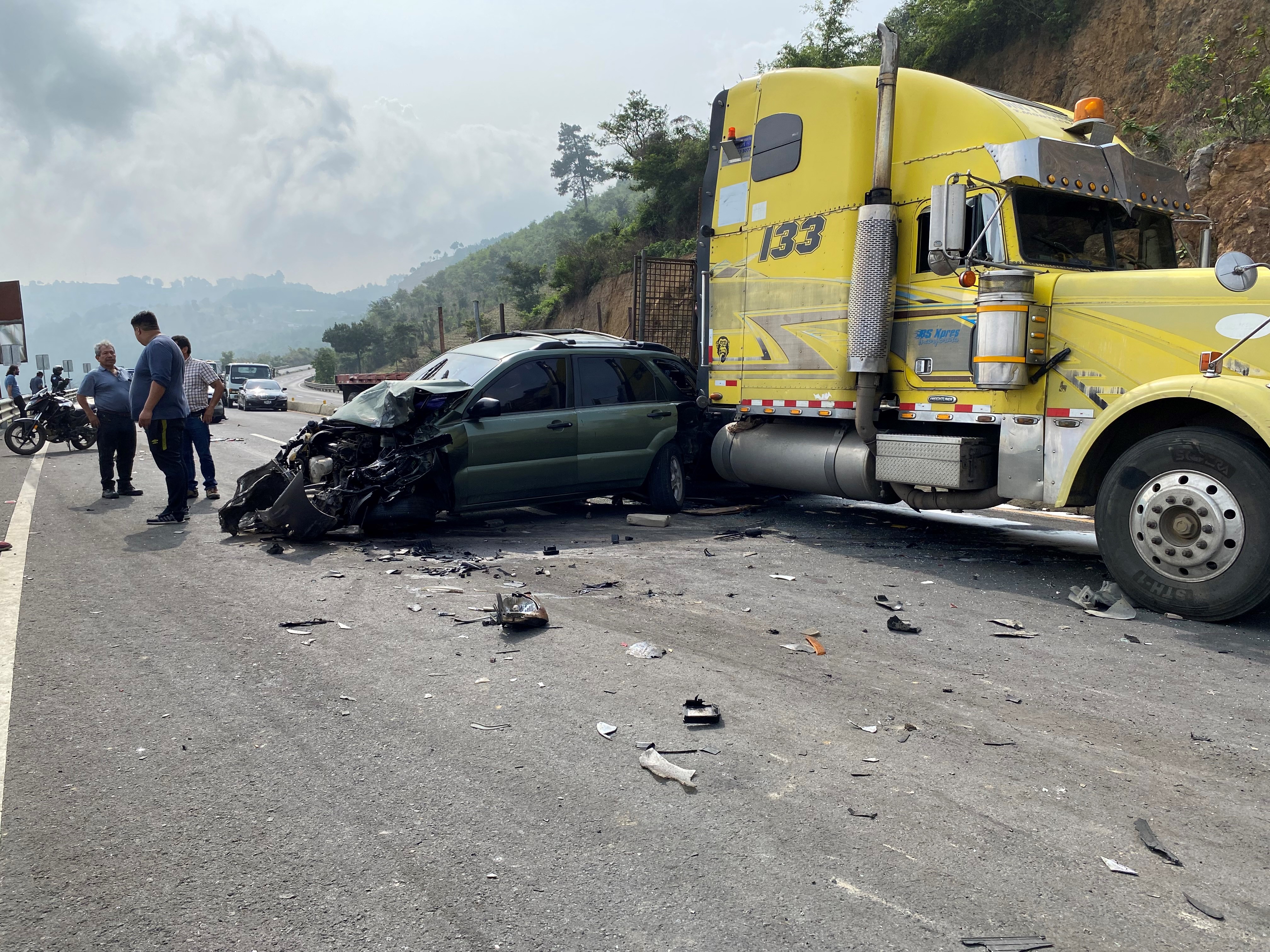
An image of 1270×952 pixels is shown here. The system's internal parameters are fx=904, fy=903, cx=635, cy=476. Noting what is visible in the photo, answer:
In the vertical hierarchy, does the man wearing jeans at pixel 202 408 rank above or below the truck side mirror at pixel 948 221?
below

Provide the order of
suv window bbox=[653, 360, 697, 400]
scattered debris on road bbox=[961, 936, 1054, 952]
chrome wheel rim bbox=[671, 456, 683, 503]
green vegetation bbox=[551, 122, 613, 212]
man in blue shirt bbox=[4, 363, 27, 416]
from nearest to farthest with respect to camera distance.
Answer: scattered debris on road bbox=[961, 936, 1054, 952], chrome wheel rim bbox=[671, 456, 683, 503], suv window bbox=[653, 360, 697, 400], man in blue shirt bbox=[4, 363, 27, 416], green vegetation bbox=[551, 122, 613, 212]

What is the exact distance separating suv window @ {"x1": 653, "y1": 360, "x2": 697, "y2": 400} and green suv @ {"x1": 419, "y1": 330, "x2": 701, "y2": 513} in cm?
1

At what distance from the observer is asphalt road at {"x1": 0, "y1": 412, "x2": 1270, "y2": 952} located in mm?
2506

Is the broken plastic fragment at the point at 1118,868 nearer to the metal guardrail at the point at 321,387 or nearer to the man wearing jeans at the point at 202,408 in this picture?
the man wearing jeans at the point at 202,408

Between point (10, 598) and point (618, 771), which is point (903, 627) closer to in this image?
point (618, 771)

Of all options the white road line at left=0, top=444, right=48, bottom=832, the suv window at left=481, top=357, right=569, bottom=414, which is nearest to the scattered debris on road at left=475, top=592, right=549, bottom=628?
the white road line at left=0, top=444, right=48, bottom=832

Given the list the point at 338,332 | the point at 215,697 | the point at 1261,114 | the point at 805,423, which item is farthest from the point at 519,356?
the point at 338,332

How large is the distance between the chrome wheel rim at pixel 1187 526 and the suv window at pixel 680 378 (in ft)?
16.1

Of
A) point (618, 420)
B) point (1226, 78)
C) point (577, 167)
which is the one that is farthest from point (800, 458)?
point (577, 167)

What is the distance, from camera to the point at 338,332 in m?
96.7

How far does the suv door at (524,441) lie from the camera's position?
791 centimetres

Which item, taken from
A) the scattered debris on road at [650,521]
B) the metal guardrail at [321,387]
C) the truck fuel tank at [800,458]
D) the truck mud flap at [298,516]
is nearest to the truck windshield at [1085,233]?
the truck fuel tank at [800,458]

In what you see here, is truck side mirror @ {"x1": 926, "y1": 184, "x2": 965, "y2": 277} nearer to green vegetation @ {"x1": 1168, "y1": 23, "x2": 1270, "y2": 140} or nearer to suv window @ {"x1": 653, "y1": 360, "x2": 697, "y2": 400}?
suv window @ {"x1": 653, "y1": 360, "x2": 697, "y2": 400}

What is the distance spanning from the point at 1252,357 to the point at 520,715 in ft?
15.3
